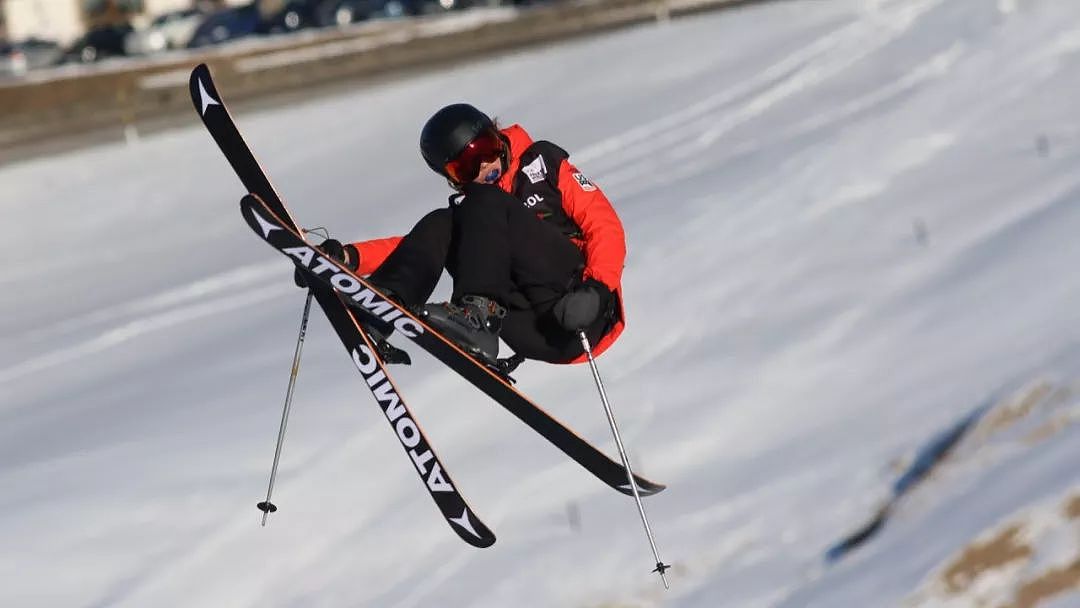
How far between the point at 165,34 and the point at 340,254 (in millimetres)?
34038

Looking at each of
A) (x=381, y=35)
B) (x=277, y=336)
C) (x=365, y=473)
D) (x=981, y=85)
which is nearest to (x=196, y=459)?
(x=365, y=473)

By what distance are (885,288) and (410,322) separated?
9.85 m

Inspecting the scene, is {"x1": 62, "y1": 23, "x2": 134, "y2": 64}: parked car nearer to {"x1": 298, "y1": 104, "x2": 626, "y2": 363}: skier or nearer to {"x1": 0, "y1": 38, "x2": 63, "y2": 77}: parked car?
{"x1": 0, "y1": 38, "x2": 63, "y2": 77}: parked car

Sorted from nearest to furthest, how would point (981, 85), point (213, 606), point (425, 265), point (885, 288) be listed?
point (425, 265)
point (213, 606)
point (885, 288)
point (981, 85)

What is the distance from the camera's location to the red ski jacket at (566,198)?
546 centimetres

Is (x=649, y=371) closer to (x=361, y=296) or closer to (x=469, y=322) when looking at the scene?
(x=469, y=322)

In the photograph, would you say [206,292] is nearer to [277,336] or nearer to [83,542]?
[277,336]

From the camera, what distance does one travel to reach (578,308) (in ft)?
17.5

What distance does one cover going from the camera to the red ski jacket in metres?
5.46

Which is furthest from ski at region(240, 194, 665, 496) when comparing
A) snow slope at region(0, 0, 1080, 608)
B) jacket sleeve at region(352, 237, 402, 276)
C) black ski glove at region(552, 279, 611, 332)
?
snow slope at region(0, 0, 1080, 608)

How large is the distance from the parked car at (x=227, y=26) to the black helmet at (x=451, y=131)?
30.8m

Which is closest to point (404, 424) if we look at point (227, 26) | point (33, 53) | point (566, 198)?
point (566, 198)

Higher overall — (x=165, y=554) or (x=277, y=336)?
(x=277, y=336)

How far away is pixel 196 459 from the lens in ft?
36.3
